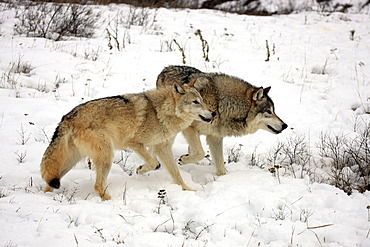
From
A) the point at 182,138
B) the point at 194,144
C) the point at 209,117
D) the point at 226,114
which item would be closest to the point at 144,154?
the point at 194,144

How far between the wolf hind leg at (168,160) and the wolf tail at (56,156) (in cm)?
126

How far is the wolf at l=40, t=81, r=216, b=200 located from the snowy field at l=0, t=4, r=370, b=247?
0.32 meters

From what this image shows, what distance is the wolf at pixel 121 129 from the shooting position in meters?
4.34

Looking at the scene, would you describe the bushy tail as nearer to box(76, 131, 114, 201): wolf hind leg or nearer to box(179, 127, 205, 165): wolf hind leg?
box(76, 131, 114, 201): wolf hind leg

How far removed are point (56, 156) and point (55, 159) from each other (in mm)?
43

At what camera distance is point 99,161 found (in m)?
4.44

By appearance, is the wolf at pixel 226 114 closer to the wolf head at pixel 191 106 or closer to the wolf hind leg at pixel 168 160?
the wolf head at pixel 191 106

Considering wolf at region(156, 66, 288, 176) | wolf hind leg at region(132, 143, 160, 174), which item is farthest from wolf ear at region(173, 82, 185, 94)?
wolf hind leg at region(132, 143, 160, 174)

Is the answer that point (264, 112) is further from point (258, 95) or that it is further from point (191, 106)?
point (191, 106)

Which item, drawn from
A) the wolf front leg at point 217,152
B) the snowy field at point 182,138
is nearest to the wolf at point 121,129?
the snowy field at point 182,138

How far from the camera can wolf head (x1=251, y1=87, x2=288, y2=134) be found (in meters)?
5.60

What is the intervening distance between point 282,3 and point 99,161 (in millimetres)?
17728

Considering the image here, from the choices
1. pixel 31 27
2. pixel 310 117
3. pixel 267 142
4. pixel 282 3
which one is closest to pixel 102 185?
pixel 267 142

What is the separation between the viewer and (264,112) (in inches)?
222
